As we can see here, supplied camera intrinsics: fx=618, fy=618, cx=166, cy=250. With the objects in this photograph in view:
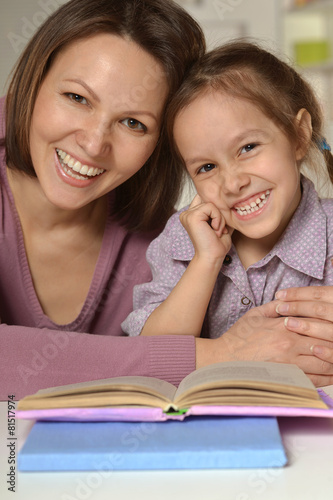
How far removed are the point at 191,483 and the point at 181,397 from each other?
123mm

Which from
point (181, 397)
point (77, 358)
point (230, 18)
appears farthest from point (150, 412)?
point (230, 18)

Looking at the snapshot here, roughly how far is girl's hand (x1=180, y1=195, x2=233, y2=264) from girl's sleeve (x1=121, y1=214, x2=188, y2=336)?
Result: 0.35 feet

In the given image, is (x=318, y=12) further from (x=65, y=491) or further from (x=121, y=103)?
(x=65, y=491)

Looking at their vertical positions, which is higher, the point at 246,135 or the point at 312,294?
the point at 246,135

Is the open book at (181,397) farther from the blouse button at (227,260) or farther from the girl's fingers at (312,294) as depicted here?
the blouse button at (227,260)

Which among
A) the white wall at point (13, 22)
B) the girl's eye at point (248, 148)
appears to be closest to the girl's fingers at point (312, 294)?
the girl's eye at point (248, 148)

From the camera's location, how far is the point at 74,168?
4.58 ft

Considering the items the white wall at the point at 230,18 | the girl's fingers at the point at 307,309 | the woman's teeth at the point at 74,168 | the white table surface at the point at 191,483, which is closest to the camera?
the white table surface at the point at 191,483

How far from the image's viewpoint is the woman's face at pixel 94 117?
1.30 metres

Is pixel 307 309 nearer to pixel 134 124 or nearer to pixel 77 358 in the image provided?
pixel 77 358

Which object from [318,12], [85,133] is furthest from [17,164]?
[318,12]

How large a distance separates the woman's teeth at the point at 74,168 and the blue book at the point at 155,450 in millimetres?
768

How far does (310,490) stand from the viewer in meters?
0.64

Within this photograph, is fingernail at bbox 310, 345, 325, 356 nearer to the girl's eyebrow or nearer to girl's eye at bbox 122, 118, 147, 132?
the girl's eyebrow
